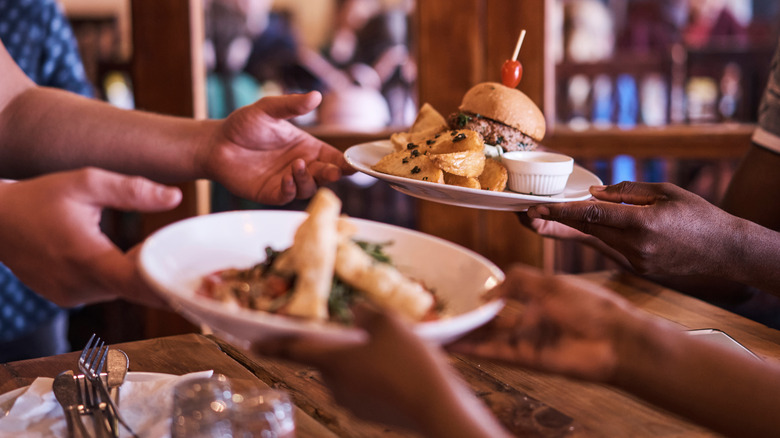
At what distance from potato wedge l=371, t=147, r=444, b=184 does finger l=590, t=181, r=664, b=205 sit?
413 millimetres

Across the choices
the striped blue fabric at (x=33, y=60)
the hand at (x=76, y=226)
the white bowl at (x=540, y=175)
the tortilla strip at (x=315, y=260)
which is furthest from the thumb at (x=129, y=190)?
the striped blue fabric at (x=33, y=60)

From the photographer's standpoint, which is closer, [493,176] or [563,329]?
[563,329]

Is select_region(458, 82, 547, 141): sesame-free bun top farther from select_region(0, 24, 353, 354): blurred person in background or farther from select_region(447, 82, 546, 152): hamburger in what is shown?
select_region(0, 24, 353, 354): blurred person in background

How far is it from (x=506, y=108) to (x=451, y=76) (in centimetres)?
104

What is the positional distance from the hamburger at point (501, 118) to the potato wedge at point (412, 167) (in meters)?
0.27

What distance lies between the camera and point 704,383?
1.03 m

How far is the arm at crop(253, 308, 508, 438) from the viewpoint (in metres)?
0.85

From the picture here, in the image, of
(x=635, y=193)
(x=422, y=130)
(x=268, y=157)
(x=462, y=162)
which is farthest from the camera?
(x=422, y=130)

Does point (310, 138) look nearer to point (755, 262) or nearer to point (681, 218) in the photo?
point (681, 218)

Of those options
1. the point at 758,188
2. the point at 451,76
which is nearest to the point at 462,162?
the point at 758,188

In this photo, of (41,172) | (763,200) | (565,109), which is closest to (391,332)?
(41,172)

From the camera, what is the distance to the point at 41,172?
6.43 feet

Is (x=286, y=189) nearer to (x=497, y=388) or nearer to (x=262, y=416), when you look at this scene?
(x=497, y=388)

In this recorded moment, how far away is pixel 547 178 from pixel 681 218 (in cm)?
34
